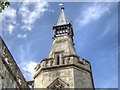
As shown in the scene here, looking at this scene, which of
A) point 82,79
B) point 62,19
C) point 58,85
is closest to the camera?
point 58,85

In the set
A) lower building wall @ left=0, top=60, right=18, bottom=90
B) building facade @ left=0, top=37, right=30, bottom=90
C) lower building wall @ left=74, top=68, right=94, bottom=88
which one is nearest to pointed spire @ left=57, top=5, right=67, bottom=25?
lower building wall @ left=74, top=68, right=94, bottom=88

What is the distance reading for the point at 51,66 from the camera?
685 inches

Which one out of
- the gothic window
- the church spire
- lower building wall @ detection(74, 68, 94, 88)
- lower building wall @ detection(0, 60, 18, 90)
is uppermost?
the church spire

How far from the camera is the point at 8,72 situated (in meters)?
12.1

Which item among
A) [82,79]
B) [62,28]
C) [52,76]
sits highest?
[62,28]

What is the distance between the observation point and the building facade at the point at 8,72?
1140 centimetres

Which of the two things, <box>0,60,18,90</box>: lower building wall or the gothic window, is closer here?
<box>0,60,18,90</box>: lower building wall

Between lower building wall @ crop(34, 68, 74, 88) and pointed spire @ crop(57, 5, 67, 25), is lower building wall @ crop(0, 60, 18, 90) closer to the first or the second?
lower building wall @ crop(34, 68, 74, 88)

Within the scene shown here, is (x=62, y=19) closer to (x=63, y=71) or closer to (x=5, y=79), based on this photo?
(x=63, y=71)

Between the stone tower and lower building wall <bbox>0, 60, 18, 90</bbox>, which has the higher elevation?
the stone tower

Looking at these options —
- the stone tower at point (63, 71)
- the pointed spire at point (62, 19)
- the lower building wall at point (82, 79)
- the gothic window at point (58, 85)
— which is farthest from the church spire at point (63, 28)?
the gothic window at point (58, 85)

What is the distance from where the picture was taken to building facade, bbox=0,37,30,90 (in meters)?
11.4

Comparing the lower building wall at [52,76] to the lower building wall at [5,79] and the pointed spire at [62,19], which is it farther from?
the pointed spire at [62,19]

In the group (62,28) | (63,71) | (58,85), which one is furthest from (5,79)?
(62,28)
